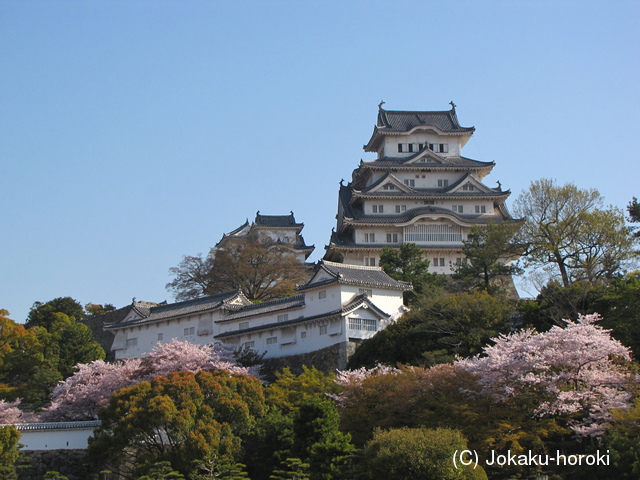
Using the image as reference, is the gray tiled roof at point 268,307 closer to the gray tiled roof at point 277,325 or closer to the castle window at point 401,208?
the gray tiled roof at point 277,325

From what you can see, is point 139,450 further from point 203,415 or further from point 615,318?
point 615,318

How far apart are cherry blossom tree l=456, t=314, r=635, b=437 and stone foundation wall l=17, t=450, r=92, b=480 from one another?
1430 cm

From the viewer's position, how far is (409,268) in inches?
1693

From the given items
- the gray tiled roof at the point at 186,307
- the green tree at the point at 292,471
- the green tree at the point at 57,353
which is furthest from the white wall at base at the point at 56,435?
the gray tiled roof at the point at 186,307

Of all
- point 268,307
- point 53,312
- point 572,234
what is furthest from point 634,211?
point 53,312

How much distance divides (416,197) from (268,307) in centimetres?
1834

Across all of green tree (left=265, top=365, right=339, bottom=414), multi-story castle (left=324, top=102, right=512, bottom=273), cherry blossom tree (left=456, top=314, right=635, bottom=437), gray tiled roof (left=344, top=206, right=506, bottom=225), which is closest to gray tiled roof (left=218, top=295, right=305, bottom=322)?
green tree (left=265, top=365, right=339, bottom=414)

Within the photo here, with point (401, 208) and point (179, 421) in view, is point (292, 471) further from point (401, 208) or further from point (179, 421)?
point (401, 208)

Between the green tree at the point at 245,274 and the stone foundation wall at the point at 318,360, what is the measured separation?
1157 centimetres

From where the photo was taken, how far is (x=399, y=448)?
21641mm

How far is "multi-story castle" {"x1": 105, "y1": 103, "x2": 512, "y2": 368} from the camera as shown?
3759 cm

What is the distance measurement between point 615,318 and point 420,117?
34209 mm

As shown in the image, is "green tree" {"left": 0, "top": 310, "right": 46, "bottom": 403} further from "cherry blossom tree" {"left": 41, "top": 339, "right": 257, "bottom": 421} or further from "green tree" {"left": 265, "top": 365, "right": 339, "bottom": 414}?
"green tree" {"left": 265, "top": 365, "right": 339, "bottom": 414}

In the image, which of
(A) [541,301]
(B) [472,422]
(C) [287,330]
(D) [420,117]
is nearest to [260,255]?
(C) [287,330]
